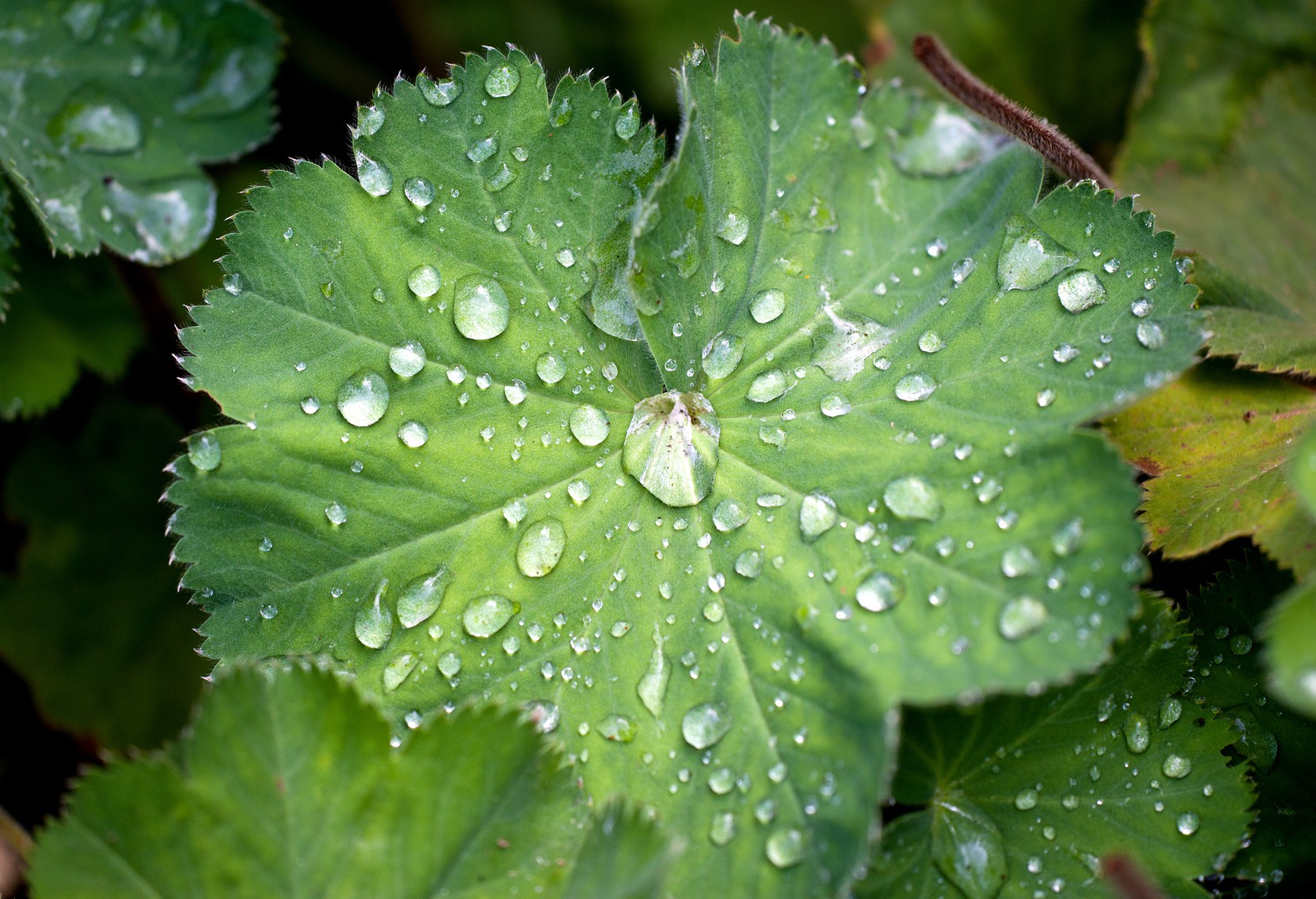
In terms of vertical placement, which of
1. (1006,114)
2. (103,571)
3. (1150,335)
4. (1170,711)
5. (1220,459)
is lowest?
(103,571)

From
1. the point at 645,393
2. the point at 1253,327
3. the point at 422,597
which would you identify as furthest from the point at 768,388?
the point at 1253,327

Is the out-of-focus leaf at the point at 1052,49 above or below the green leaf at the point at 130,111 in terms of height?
above

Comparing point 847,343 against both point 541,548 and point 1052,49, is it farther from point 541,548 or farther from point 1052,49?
point 1052,49

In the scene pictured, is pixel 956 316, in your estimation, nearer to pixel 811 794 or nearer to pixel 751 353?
pixel 751 353

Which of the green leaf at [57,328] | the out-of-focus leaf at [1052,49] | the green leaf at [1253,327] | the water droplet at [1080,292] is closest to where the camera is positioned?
the water droplet at [1080,292]

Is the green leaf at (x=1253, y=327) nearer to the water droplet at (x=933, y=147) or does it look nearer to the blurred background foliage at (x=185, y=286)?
the blurred background foliage at (x=185, y=286)

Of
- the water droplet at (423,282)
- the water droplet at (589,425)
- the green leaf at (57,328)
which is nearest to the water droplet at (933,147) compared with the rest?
the water droplet at (589,425)

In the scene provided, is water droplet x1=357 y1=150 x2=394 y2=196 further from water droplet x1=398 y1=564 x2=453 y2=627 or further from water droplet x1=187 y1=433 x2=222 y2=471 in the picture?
water droplet x1=398 y1=564 x2=453 y2=627
